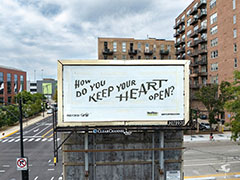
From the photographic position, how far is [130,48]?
4994cm

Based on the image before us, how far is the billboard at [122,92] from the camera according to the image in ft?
15.2

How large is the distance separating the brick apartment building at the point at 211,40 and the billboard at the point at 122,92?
1319 inches

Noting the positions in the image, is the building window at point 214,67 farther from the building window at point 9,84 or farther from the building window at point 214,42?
the building window at point 9,84

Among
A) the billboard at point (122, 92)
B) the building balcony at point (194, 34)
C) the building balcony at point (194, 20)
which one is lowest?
the billboard at point (122, 92)

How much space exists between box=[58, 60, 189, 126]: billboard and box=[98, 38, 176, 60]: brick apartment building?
148 ft

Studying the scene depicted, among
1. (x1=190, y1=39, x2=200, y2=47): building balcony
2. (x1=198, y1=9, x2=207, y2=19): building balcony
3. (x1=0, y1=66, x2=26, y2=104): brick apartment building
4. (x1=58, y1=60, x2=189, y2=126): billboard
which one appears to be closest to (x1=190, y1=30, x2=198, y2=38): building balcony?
(x1=190, y1=39, x2=200, y2=47): building balcony

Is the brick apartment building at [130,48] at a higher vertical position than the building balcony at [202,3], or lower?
lower

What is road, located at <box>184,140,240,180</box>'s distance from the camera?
12.6 meters

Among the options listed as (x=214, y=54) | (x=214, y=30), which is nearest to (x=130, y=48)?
(x=214, y=30)

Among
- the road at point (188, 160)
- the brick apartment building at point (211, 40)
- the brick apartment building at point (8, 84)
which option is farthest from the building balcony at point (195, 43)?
the brick apartment building at point (8, 84)

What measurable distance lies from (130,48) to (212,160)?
41011mm

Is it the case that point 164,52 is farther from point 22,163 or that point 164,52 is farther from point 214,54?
point 22,163

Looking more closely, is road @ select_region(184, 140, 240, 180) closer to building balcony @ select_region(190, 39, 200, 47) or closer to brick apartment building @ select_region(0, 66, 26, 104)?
building balcony @ select_region(190, 39, 200, 47)

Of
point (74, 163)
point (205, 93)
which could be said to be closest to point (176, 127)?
point (74, 163)
